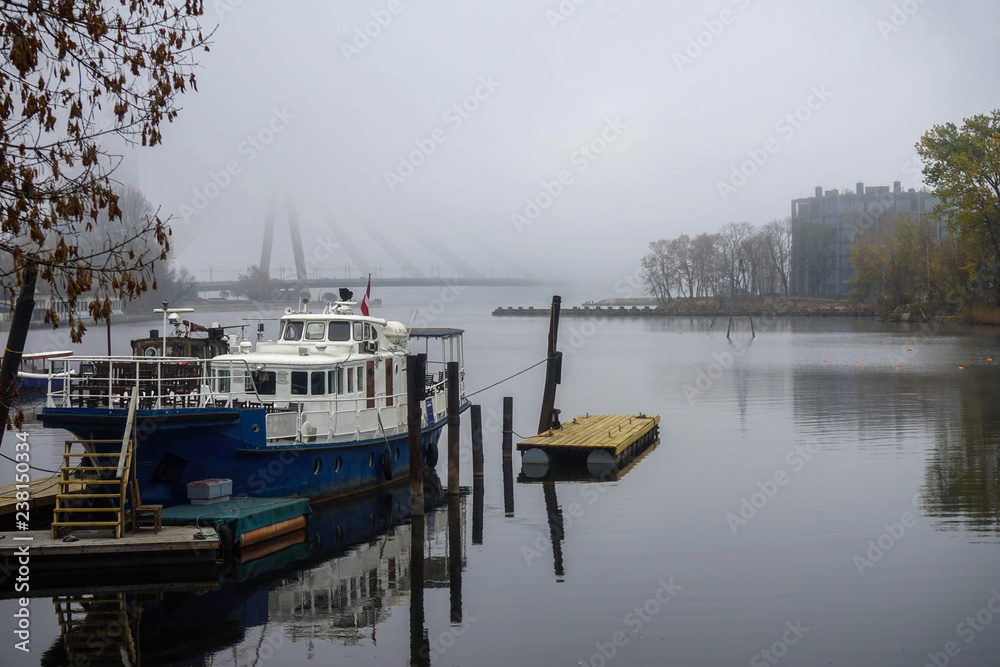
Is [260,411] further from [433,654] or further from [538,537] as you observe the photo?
[433,654]

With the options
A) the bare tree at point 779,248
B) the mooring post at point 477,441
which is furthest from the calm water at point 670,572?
the bare tree at point 779,248

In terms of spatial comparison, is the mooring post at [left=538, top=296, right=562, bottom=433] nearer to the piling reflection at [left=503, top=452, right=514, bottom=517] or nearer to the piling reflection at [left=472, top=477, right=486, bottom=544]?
the piling reflection at [left=503, top=452, right=514, bottom=517]

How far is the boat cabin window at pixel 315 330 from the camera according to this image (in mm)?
25703

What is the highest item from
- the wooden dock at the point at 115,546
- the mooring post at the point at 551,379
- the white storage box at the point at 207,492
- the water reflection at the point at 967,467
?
the mooring post at the point at 551,379

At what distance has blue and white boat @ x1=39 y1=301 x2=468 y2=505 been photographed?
1997 cm

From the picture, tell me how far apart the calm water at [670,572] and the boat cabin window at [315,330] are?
15.2ft

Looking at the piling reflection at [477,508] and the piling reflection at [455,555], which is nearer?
the piling reflection at [455,555]

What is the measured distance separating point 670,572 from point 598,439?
11162mm

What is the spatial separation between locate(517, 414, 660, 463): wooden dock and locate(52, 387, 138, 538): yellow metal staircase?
12.9m

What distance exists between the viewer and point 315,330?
25.7m

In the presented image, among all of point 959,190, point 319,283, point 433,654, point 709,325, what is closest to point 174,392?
point 433,654

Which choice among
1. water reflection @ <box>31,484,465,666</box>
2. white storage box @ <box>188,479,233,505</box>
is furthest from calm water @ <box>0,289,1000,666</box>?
white storage box @ <box>188,479,233,505</box>

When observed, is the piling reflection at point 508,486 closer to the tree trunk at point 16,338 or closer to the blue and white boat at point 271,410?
the blue and white boat at point 271,410

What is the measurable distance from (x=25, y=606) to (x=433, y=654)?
7263 millimetres
